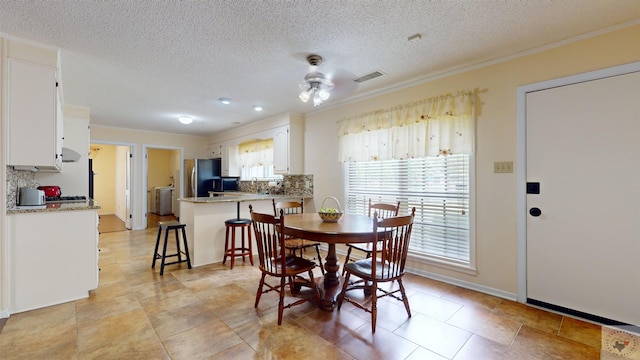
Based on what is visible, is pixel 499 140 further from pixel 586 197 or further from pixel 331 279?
pixel 331 279

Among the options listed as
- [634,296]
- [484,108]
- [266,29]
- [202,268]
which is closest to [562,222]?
[634,296]

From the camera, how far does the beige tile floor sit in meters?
1.88

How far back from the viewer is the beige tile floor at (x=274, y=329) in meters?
1.88

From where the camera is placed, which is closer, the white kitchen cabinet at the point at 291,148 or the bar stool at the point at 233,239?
the bar stool at the point at 233,239

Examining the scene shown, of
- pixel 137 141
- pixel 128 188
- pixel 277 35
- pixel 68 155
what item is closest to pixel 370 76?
pixel 277 35

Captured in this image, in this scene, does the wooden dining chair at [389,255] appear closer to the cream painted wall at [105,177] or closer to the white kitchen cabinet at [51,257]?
the white kitchen cabinet at [51,257]

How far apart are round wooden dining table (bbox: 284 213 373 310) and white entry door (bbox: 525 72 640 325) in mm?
1590

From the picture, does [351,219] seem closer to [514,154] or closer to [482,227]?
[482,227]

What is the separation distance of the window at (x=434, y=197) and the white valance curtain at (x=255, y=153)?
2.47 metres

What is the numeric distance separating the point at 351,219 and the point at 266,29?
6.19ft

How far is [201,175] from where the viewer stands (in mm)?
6613

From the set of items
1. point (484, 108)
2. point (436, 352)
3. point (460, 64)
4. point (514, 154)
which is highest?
point (460, 64)

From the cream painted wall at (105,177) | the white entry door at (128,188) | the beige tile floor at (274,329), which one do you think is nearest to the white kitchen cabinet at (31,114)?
the beige tile floor at (274,329)

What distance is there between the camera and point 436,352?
188cm
